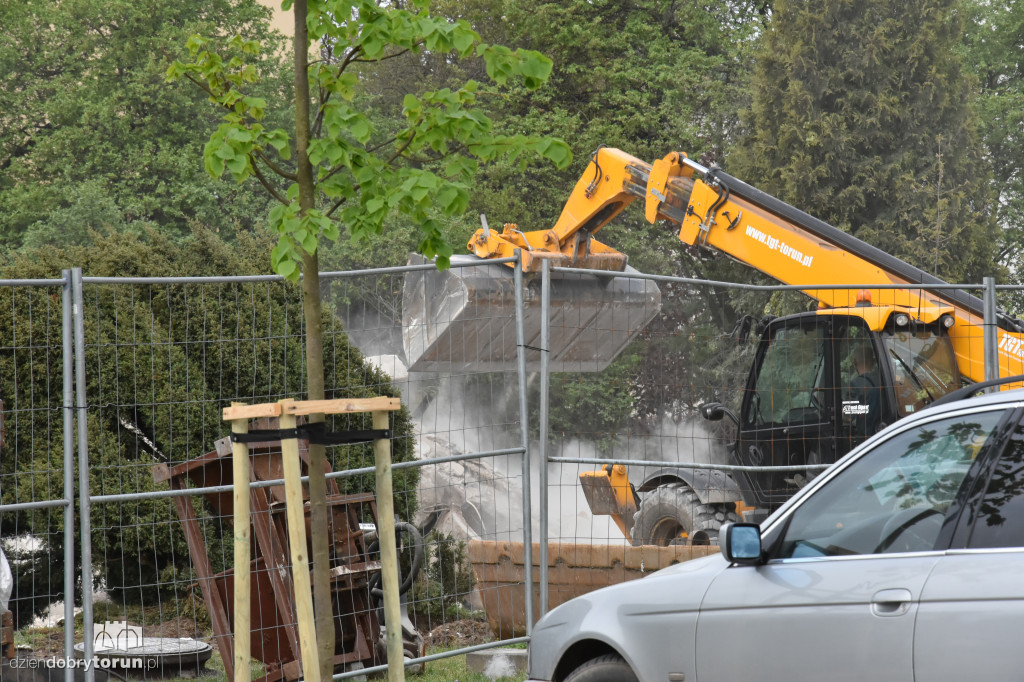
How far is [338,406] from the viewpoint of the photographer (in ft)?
12.5

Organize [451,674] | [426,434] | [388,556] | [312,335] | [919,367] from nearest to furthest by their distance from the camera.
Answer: [388,556], [312,335], [451,674], [919,367], [426,434]

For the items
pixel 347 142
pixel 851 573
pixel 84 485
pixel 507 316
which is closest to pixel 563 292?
pixel 507 316

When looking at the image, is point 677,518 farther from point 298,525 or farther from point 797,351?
point 298,525

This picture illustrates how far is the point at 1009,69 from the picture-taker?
32.4 metres

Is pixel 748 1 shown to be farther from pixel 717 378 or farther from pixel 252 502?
pixel 252 502

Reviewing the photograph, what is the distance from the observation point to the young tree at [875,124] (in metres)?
25.6

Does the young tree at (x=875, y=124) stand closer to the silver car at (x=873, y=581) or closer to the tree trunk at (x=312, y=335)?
the silver car at (x=873, y=581)

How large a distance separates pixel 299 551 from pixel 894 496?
6.38ft

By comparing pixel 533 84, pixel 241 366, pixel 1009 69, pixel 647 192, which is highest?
pixel 1009 69

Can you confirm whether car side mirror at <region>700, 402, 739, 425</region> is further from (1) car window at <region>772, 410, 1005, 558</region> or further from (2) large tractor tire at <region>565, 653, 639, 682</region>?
(1) car window at <region>772, 410, 1005, 558</region>

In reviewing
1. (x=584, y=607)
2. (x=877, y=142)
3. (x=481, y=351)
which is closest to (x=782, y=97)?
(x=877, y=142)

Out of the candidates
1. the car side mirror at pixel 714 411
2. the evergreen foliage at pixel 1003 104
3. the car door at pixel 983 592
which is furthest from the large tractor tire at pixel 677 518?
the evergreen foliage at pixel 1003 104

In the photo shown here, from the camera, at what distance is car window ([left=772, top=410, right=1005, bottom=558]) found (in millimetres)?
3445

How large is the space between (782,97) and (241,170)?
24.6 metres
